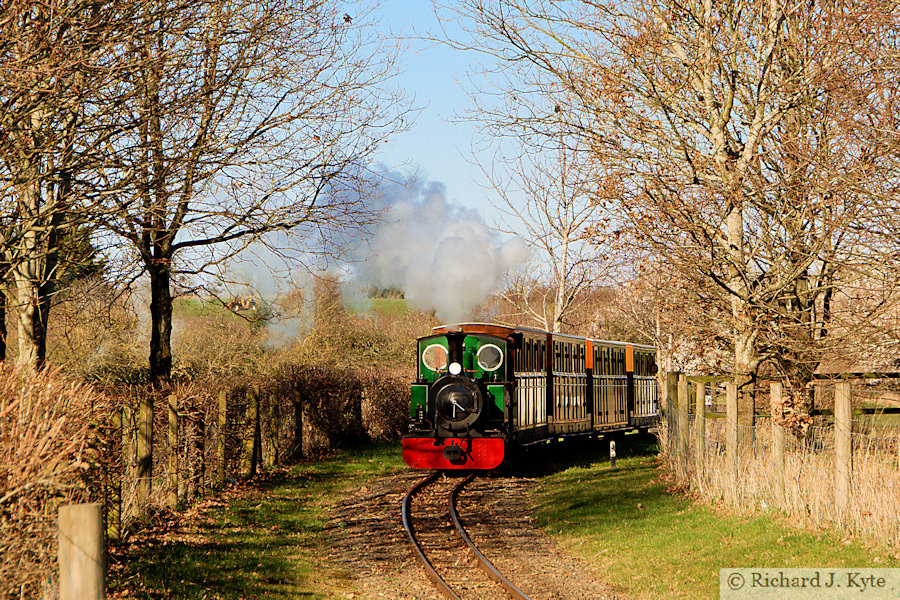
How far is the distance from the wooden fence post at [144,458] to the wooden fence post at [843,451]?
26.1ft

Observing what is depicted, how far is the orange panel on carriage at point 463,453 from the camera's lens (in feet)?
49.6

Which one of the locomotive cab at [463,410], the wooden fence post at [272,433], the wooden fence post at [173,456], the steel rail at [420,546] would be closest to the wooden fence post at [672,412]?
the locomotive cab at [463,410]

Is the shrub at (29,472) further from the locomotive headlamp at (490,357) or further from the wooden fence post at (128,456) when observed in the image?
the locomotive headlamp at (490,357)

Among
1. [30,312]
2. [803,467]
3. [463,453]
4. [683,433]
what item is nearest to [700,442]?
[683,433]

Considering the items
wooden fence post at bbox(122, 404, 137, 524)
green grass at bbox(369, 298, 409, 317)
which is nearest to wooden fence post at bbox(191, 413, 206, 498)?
wooden fence post at bbox(122, 404, 137, 524)

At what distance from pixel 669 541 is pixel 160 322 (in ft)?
35.0

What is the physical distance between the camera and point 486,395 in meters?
15.3

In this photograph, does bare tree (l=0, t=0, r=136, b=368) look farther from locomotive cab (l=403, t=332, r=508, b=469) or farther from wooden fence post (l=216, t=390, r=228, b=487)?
locomotive cab (l=403, t=332, r=508, b=469)

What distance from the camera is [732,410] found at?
11016 mm

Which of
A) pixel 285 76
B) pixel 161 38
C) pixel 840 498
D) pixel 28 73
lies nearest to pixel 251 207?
pixel 285 76

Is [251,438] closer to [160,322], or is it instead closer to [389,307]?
[160,322]

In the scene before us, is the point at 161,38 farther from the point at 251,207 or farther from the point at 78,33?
the point at 251,207

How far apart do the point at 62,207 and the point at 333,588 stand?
5.44 metres

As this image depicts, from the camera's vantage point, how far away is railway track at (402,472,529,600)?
321 inches
